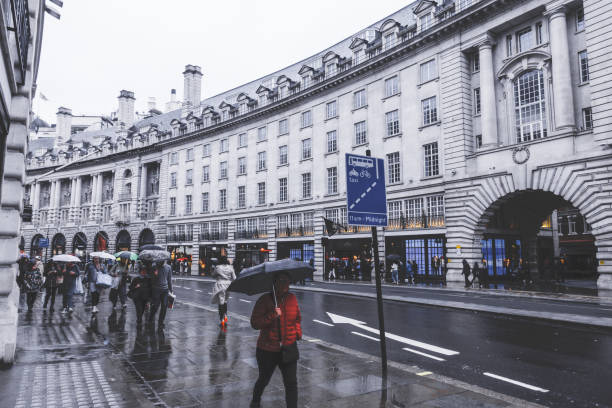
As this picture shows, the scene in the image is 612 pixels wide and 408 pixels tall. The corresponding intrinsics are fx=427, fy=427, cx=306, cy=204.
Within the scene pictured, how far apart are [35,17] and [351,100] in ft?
93.3

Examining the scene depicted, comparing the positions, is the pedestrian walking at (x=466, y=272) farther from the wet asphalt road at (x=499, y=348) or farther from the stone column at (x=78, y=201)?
the stone column at (x=78, y=201)

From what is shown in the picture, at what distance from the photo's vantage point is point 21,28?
292 inches

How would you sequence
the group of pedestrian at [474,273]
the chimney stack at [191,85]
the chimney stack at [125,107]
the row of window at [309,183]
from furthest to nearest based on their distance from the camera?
the chimney stack at [125,107] < the chimney stack at [191,85] < the row of window at [309,183] < the group of pedestrian at [474,273]

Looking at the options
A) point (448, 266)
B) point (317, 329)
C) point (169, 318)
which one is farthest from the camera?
point (448, 266)

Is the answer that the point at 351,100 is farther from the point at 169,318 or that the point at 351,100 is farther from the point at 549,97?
the point at 169,318

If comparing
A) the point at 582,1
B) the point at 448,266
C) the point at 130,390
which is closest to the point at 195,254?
the point at 448,266

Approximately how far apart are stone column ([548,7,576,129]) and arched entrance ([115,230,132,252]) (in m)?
53.1

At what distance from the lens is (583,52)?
78.5ft

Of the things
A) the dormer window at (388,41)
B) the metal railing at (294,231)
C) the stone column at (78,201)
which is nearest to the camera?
the dormer window at (388,41)

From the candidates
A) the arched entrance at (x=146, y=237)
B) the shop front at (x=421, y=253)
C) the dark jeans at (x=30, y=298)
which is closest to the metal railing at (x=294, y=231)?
the shop front at (x=421, y=253)

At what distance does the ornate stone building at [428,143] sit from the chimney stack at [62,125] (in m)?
35.5

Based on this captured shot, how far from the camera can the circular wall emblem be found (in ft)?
81.2

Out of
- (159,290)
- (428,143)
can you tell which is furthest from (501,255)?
(159,290)

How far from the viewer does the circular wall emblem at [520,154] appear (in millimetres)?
24737
